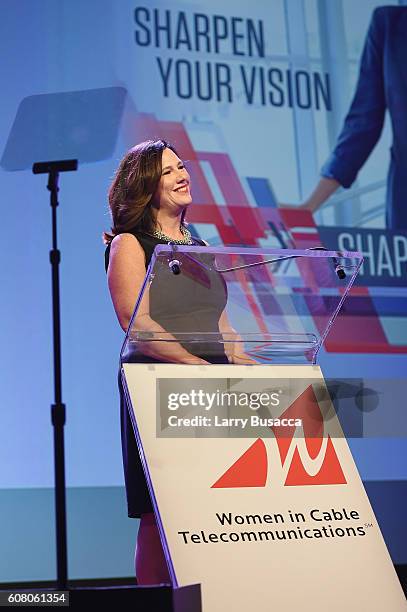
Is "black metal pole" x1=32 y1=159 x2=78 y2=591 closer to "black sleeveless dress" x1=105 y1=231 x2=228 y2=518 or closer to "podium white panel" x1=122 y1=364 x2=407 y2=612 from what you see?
"black sleeveless dress" x1=105 y1=231 x2=228 y2=518

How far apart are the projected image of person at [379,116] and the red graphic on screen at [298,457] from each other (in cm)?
250

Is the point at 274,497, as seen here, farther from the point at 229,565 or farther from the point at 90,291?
the point at 90,291

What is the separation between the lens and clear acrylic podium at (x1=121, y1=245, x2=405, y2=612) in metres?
1.50

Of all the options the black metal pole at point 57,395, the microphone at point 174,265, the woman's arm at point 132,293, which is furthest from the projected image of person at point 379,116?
the microphone at point 174,265

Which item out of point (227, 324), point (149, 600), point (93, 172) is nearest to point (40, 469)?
point (93, 172)

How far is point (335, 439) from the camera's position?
167cm

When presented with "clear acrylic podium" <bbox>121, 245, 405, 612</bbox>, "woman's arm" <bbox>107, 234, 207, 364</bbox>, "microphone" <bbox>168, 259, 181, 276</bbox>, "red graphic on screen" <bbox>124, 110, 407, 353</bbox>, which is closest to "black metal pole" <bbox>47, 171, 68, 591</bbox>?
"red graphic on screen" <bbox>124, 110, 407, 353</bbox>

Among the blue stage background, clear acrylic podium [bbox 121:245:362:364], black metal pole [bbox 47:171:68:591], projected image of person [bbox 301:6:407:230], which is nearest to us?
clear acrylic podium [bbox 121:245:362:364]

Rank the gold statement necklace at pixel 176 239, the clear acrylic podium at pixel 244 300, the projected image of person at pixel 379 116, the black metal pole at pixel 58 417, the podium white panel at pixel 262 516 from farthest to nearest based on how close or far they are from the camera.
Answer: the projected image of person at pixel 379 116, the black metal pole at pixel 58 417, the gold statement necklace at pixel 176 239, the clear acrylic podium at pixel 244 300, the podium white panel at pixel 262 516

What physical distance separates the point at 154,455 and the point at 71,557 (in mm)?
2359

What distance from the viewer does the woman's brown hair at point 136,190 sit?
2.04m

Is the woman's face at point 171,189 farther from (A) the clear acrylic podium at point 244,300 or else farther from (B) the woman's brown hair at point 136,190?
(A) the clear acrylic podium at point 244,300

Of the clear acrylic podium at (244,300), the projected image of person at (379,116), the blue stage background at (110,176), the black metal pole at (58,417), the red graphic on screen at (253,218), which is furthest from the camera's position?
the projected image of person at (379,116)

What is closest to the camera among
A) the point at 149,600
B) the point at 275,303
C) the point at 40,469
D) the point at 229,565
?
the point at 149,600
